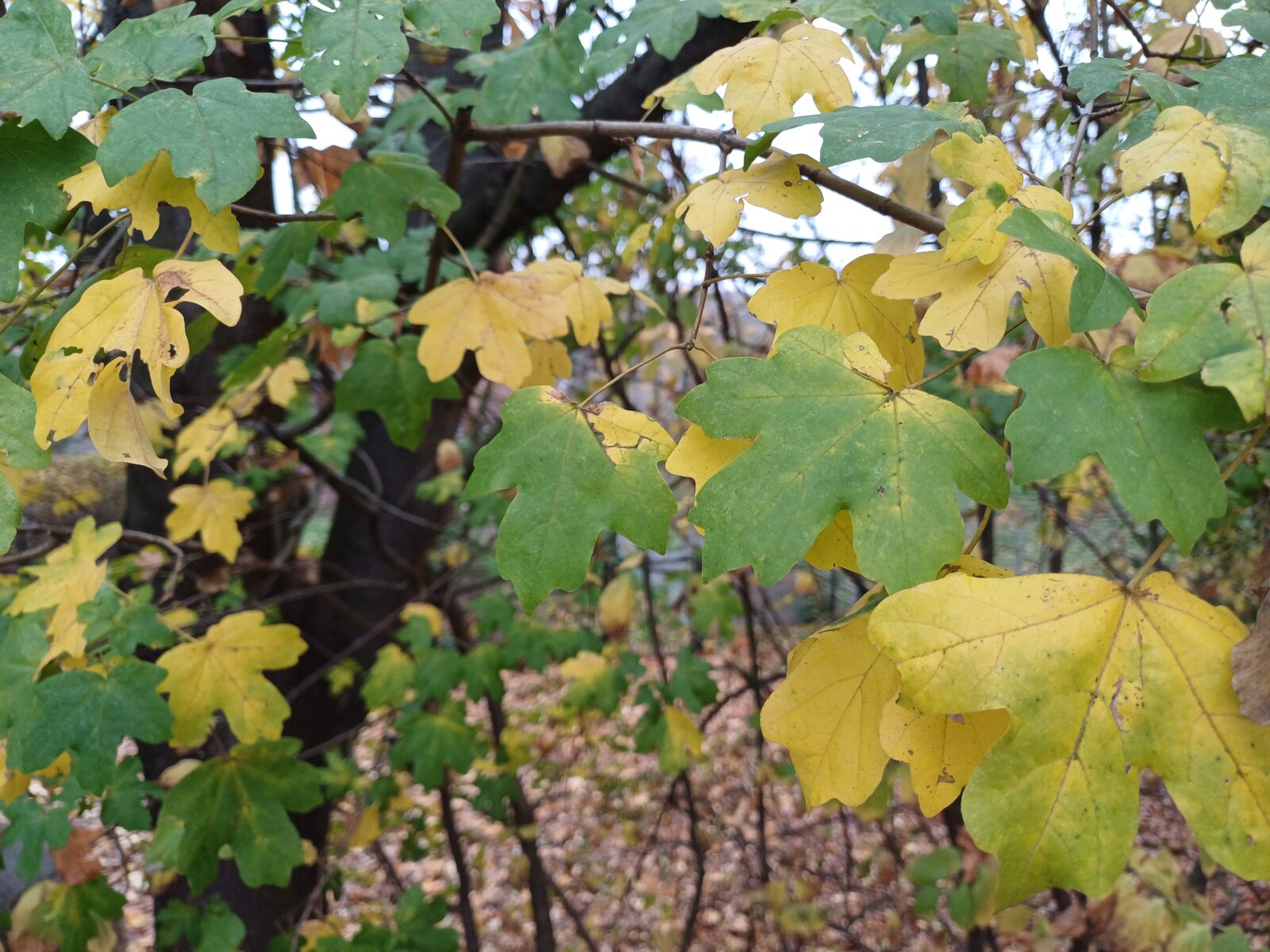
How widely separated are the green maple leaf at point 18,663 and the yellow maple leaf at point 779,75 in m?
1.61

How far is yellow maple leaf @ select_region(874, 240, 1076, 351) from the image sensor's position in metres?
0.88

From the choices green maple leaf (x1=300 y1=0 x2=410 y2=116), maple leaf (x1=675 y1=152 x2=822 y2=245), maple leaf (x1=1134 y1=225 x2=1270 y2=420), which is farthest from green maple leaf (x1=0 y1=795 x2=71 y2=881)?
maple leaf (x1=1134 y1=225 x2=1270 y2=420)

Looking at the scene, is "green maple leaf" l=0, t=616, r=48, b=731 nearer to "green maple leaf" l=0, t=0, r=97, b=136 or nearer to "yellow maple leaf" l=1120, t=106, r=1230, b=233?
"green maple leaf" l=0, t=0, r=97, b=136

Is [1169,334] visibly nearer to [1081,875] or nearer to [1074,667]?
[1074,667]

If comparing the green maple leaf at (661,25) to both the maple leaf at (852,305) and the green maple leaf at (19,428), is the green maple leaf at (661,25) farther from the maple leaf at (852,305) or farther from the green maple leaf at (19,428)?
the green maple leaf at (19,428)

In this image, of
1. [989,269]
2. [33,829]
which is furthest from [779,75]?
[33,829]

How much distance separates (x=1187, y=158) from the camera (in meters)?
0.85

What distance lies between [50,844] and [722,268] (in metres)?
3.53

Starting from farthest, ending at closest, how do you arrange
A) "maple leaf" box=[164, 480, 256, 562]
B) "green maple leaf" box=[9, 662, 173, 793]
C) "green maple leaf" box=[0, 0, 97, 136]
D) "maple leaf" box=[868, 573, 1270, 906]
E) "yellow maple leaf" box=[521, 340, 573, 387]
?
"maple leaf" box=[164, 480, 256, 562] → "yellow maple leaf" box=[521, 340, 573, 387] → "green maple leaf" box=[9, 662, 173, 793] → "green maple leaf" box=[0, 0, 97, 136] → "maple leaf" box=[868, 573, 1270, 906]

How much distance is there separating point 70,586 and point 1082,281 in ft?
6.22

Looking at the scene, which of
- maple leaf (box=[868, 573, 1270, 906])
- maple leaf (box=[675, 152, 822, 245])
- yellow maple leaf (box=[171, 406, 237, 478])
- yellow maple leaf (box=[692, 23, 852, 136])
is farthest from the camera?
yellow maple leaf (box=[171, 406, 237, 478])

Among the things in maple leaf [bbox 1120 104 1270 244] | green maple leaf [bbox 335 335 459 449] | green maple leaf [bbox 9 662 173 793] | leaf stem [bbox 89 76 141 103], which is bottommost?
green maple leaf [bbox 9 662 173 793]

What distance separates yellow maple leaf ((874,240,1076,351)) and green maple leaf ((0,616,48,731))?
1.70 m

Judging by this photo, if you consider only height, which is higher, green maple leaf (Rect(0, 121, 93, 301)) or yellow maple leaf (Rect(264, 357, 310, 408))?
green maple leaf (Rect(0, 121, 93, 301))
